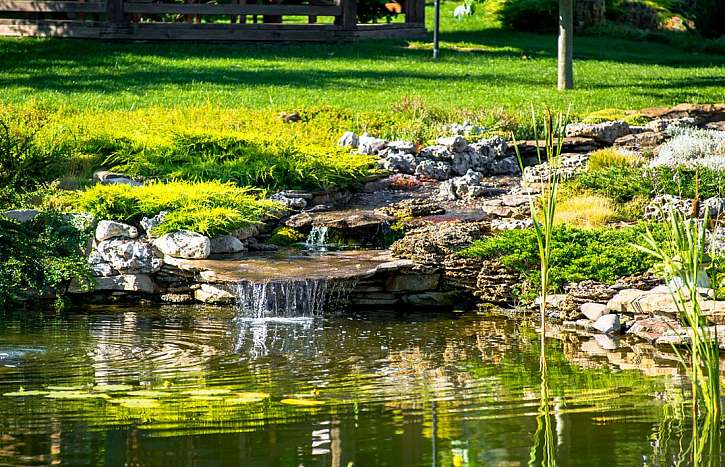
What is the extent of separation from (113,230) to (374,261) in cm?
268

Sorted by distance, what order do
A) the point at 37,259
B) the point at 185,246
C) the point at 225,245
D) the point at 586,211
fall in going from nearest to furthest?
the point at 37,259, the point at 185,246, the point at 225,245, the point at 586,211

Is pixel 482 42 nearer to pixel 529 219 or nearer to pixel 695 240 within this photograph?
pixel 529 219

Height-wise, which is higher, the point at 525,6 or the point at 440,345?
the point at 525,6

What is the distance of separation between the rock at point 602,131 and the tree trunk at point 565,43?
388 centimetres

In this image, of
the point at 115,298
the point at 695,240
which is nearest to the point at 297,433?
the point at 695,240

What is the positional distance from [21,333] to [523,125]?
9314 mm

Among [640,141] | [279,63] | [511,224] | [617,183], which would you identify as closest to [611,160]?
[640,141]

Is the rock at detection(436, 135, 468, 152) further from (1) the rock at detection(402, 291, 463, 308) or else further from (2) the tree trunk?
(2) the tree trunk

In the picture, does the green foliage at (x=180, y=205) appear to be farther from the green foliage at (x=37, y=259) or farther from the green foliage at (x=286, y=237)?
the green foliage at (x=37, y=259)

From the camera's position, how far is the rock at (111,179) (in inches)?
570

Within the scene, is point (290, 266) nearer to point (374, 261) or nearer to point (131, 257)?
point (374, 261)

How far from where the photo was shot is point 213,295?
12258mm

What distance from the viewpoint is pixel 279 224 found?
13859 mm

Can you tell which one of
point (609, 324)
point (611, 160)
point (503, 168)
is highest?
point (611, 160)
